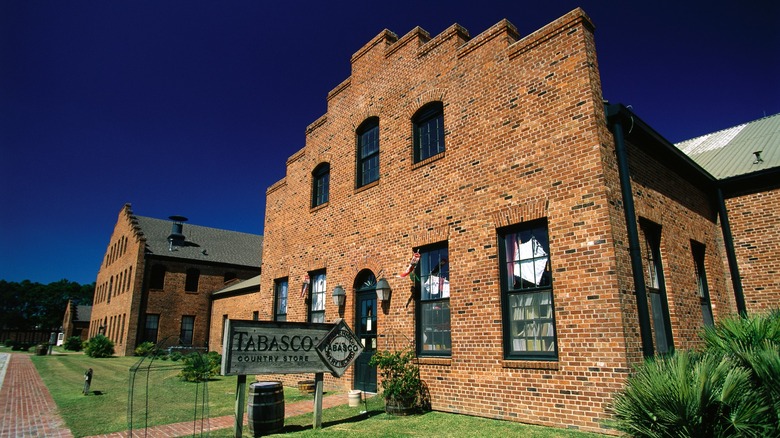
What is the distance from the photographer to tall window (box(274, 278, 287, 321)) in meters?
15.1

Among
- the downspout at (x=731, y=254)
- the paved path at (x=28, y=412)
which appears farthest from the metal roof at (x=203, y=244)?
the downspout at (x=731, y=254)

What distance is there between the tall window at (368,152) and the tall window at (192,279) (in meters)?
24.1

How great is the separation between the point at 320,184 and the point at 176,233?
23705 mm

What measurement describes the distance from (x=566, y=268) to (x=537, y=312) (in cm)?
98

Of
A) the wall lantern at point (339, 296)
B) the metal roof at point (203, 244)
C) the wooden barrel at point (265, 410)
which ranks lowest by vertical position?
the wooden barrel at point (265, 410)

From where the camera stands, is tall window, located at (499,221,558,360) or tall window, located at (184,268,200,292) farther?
tall window, located at (184,268,200,292)

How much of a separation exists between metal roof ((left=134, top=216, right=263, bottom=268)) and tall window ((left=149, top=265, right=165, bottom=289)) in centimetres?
95

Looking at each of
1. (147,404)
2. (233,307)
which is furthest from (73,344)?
(147,404)

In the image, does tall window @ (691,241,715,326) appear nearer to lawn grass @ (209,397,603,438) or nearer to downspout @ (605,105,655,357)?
downspout @ (605,105,655,357)

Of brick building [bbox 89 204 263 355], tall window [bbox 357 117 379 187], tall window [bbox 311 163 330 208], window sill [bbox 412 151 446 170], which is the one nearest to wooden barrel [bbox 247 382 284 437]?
window sill [bbox 412 151 446 170]

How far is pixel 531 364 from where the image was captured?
7.27 m

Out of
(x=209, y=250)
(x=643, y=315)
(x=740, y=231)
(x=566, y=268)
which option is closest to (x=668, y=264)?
(x=643, y=315)

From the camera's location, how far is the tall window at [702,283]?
1013 centimetres

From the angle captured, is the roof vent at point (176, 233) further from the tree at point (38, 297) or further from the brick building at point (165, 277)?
the tree at point (38, 297)
